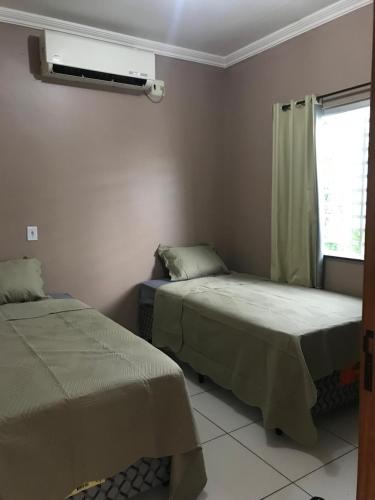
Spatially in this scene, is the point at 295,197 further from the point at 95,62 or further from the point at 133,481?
the point at 133,481

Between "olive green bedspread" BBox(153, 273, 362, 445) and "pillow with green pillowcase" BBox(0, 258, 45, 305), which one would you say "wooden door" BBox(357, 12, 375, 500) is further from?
"pillow with green pillowcase" BBox(0, 258, 45, 305)

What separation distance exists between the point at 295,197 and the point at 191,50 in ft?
5.34

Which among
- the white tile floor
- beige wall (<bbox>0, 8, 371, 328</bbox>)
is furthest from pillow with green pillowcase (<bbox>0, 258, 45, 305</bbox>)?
the white tile floor

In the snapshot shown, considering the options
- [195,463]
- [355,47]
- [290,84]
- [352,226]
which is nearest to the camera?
[195,463]

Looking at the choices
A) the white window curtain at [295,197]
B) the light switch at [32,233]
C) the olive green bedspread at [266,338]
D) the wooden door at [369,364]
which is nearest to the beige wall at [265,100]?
A: the white window curtain at [295,197]

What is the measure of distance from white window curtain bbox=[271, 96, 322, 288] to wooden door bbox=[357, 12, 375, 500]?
2.38 metres

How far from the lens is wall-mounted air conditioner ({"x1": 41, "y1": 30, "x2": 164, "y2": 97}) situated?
3014 mm

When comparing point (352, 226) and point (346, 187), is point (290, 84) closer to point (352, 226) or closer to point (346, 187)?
point (346, 187)

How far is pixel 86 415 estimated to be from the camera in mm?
1565

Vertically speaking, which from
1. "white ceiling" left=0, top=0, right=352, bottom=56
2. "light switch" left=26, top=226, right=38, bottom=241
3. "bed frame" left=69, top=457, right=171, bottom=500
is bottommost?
"bed frame" left=69, top=457, right=171, bottom=500

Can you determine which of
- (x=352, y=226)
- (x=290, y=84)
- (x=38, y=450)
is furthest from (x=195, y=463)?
(x=290, y=84)

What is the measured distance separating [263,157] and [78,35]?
1.80 meters

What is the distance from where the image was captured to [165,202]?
12.4 feet

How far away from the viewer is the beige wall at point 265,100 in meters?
2.91
